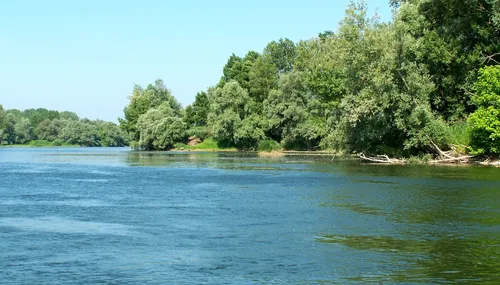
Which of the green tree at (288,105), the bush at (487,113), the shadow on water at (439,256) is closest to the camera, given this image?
the shadow on water at (439,256)

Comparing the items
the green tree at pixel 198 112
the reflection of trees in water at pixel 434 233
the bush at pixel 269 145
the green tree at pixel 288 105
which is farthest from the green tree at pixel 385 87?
the green tree at pixel 198 112

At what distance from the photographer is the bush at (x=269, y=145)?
111188mm

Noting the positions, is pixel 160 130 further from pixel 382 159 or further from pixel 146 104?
pixel 382 159

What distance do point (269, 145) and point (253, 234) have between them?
9187 cm

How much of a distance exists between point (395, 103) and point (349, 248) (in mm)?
42962

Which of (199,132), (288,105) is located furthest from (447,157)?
(199,132)

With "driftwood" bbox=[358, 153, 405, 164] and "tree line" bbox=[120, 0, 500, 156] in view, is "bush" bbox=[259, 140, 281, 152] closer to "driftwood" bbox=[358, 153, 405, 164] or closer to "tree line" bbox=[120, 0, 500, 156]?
"tree line" bbox=[120, 0, 500, 156]

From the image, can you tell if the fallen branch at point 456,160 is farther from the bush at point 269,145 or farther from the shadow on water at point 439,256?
the bush at point 269,145

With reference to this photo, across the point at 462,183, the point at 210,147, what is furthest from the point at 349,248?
the point at 210,147

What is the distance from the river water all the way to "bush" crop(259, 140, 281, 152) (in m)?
74.3

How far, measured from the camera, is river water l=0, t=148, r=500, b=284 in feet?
47.4

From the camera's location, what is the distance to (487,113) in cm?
5306

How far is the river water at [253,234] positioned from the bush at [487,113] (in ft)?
59.6

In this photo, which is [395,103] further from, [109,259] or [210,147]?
[210,147]
